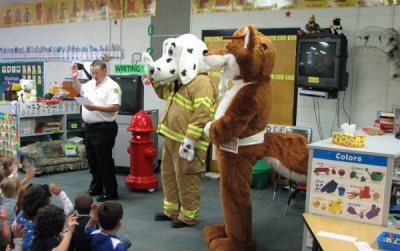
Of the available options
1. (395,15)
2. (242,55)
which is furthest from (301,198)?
(242,55)

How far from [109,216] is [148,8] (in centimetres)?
509

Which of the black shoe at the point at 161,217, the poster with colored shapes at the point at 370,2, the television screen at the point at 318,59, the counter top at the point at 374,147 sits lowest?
the black shoe at the point at 161,217

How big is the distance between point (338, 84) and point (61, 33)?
5.60 m

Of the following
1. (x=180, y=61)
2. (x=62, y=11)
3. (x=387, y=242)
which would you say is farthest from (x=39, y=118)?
(x=387, y=242)

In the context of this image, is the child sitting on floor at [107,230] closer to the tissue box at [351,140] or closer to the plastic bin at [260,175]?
the tissue box at [351,140]

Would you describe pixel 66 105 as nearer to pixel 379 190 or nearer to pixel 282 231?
pixel 282 231

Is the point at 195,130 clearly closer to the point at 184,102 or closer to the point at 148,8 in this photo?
the point at 184,102

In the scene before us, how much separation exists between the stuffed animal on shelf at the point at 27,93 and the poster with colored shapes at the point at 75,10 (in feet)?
6.47

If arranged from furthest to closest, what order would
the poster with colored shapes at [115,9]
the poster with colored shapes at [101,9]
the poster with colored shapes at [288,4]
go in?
the poster with colored shapes at [101,9]
the poster with colored shapes at [115,9]
the poster with colored shapes at [288,4]

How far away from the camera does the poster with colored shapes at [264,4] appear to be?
19.2 ft

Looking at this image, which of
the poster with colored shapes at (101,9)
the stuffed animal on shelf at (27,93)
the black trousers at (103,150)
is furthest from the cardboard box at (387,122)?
the poster with colored shapes at (101,9)

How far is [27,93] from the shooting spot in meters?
6.64

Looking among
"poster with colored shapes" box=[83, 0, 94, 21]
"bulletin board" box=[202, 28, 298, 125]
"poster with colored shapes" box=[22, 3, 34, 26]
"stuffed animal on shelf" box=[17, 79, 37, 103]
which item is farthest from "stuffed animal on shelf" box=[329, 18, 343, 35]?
"poster with colored shapes" box=[22, 3, 34, 26]

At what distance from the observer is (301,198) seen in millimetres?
5367
